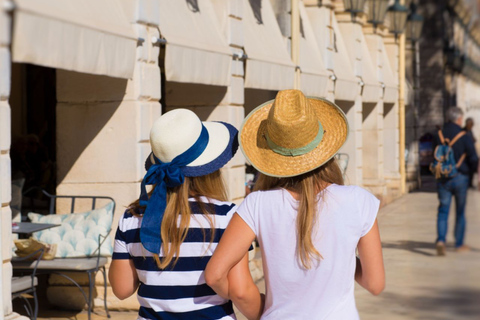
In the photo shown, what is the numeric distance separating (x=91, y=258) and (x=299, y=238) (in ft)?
15.5

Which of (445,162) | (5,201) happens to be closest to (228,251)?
(5,201)

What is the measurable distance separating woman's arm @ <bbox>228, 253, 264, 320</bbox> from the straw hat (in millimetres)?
333

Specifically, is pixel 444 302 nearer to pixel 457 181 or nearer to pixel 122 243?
pixel 457 181

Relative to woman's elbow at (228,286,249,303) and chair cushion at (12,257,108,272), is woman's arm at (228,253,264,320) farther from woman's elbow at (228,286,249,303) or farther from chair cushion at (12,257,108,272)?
chair cushion at (12,257,108,272)

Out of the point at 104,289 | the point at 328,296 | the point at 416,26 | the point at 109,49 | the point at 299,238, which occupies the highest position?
the point at 416,26

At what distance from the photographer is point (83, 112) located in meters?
7.95

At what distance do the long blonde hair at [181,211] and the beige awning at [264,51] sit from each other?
23.2ft

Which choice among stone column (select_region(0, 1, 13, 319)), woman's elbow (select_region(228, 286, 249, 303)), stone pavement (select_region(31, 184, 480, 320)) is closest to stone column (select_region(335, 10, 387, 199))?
stone pavement (select_region(31, 184, 480, 320))

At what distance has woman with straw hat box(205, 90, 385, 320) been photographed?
2871 millimetres

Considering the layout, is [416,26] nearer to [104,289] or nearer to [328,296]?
[104,289]

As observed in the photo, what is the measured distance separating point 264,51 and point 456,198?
117 inches

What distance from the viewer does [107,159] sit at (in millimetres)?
7828

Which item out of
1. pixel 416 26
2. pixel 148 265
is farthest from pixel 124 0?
pixel 416 26

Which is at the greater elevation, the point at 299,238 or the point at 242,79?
the point at 242,79
